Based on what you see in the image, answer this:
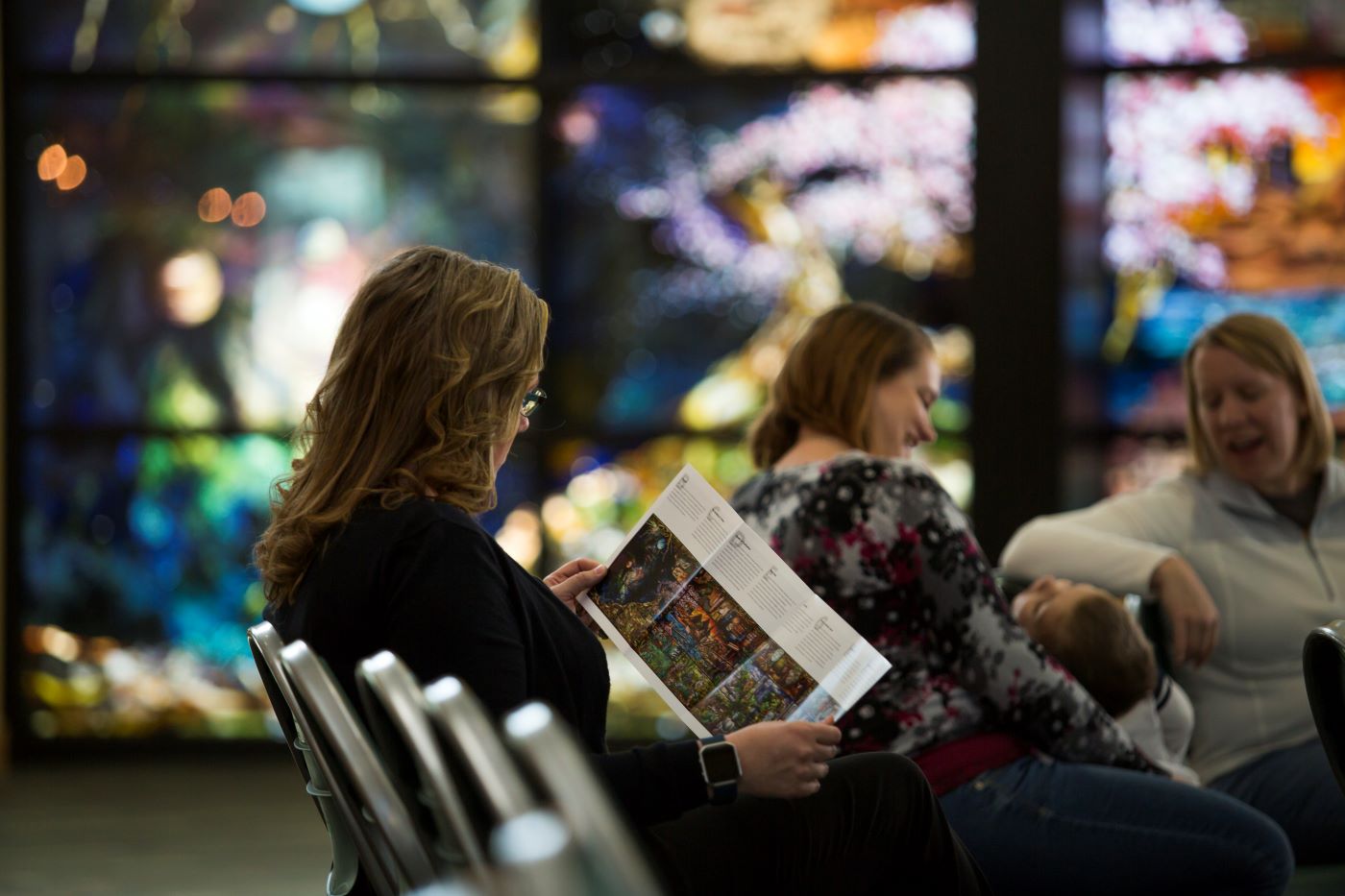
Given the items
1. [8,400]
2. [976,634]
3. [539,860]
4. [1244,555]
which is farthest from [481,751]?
[8,400]

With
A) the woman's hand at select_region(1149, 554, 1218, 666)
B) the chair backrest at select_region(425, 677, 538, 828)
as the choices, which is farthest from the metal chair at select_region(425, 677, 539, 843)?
the woman's hand at select_region(1149, 554, 1218, 666)

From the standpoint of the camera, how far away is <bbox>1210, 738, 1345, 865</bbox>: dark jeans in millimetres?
2867

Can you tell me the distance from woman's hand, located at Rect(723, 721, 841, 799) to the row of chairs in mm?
312

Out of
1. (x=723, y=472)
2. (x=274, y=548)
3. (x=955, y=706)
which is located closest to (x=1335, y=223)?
(x=723, y=472)

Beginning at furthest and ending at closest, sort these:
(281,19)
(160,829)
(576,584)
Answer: (281,19)
(160,829)
(576,584)

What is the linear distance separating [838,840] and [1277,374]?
175 cm

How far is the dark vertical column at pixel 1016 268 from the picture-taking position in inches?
217

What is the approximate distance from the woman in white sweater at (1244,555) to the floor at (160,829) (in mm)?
2149

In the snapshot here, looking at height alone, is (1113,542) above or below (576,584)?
below

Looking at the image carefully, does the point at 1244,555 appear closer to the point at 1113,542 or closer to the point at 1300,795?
the point at 1113,542

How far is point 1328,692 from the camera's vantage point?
6.54 feet

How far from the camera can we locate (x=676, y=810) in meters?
1.83

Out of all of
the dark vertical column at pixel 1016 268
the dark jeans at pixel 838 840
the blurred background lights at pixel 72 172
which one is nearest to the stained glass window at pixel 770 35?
the dark vertical column at pixel 1016 268

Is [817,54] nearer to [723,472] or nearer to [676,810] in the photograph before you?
[723,472]
